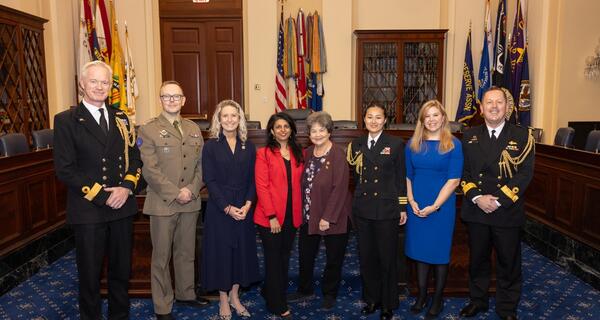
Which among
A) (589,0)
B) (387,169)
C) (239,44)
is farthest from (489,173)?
(239,44)

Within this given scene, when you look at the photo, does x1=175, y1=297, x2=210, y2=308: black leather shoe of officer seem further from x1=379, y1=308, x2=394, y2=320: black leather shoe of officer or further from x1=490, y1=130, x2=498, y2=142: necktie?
x1=490, y1=130, x2=498, y2=142: necktie

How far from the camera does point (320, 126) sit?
2656mm

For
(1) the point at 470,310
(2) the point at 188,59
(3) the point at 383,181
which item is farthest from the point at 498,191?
(2) the point at 188,59

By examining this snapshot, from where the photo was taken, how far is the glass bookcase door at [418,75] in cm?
766

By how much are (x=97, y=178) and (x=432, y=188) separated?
6.00 feet

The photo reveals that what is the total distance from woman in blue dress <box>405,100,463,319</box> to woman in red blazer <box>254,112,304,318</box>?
68cm

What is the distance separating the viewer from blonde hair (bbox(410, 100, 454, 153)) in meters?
2.57

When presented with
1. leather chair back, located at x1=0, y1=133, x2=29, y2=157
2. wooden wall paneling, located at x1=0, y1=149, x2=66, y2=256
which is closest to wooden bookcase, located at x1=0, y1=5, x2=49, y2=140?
leather chair back, located at x1=0, y1=133, x2=29, y2=157

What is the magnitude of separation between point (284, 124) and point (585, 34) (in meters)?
4.84

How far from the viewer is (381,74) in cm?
774

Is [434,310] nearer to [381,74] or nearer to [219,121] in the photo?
[219,121]

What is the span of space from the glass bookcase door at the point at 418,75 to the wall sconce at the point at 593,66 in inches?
96.7

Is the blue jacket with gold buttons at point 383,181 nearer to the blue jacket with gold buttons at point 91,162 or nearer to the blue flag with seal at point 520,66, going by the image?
the blue jacket with gold buttons at point 91,162

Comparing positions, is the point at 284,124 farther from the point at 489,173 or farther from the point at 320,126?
the point at 489,173
